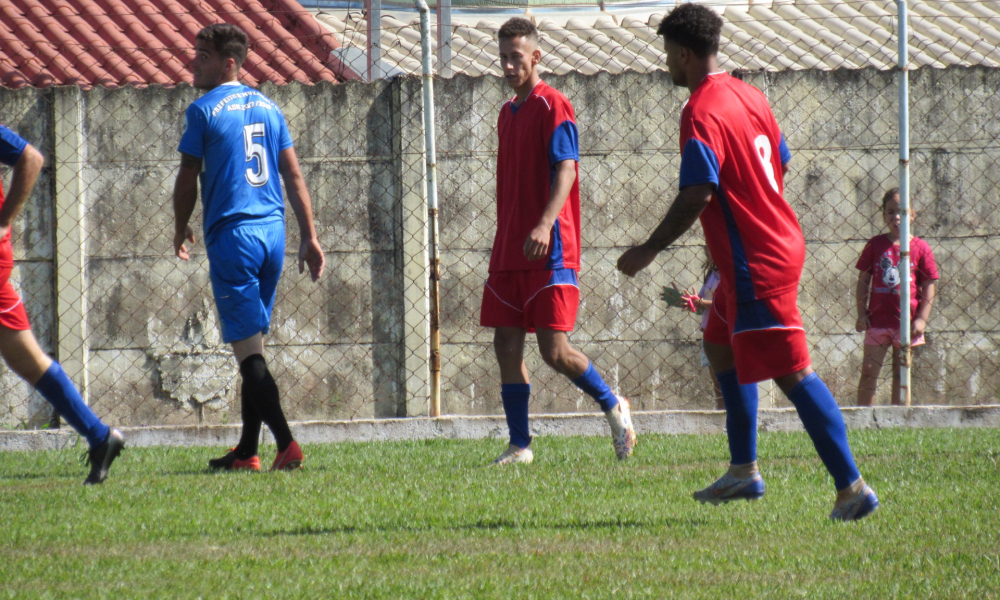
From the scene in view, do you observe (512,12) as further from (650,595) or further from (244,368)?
(650,595)

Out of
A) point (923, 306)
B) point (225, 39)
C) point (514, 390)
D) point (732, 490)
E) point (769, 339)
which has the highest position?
point (225, 39)

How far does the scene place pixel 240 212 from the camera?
479 centimetres

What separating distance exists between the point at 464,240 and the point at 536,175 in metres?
2.39

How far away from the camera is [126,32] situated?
10414 millimetres

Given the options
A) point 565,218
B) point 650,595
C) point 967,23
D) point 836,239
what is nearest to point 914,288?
point 836,239

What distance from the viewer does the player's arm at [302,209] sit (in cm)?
494

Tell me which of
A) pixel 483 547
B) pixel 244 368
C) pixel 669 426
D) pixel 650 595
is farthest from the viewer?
pixel 669 426

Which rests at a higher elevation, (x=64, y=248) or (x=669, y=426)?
(x=64, y=248)

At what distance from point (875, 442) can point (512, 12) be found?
410 inches

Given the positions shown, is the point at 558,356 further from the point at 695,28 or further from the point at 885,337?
the point at 885,337

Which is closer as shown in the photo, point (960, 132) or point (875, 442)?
point (875, 442)

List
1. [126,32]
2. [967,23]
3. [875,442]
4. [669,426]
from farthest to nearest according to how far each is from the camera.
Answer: [967,23]
[126,32]
[669,426]
[875,442]

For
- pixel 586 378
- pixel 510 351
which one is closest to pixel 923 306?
pixel 586 378

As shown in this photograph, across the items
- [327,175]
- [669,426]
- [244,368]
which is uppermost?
[327,175]
